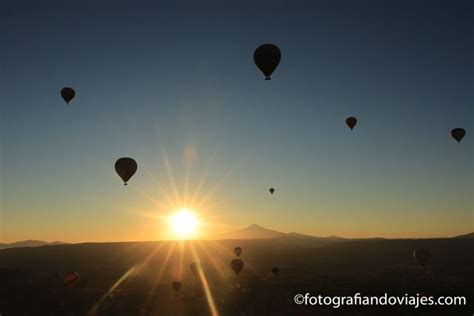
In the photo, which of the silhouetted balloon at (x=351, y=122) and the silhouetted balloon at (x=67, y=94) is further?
the silhouetted balloon at (x=351, y=122)

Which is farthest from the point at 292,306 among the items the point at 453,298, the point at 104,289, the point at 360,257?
the point at 360,257

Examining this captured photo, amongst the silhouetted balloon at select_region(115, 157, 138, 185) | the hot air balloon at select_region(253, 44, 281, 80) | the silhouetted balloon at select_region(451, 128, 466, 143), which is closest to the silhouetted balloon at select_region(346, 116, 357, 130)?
the silhouetted balloon at select_region(451, 128, 466, 143)

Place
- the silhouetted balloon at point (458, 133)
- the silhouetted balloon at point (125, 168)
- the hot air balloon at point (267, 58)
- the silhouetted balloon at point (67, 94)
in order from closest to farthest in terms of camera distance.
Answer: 1. the hot air balloon at point (267, 58)
2. the silhouetted balloon at point (125, 168)
3. the silhouetted balloon at point (67, 94)
4. the silhouetted balloon at point (458, 133)

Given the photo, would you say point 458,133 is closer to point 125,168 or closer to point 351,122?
point 351,122

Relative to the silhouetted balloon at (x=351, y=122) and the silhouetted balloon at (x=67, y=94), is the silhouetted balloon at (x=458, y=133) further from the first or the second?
the silhouetted balloon at (x=67, y=94)

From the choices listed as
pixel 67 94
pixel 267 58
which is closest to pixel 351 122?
pixel 267 58

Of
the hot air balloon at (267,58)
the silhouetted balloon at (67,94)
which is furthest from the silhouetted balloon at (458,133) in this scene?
the silhouetted balloon at (67,94)

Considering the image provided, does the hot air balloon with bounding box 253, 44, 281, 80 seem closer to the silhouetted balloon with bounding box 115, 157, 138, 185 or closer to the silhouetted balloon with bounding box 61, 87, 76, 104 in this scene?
the silhouetted balloon with bounding box 115, 157, 138, 185

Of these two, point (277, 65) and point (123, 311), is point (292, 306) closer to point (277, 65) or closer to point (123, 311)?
point (123, 311)
